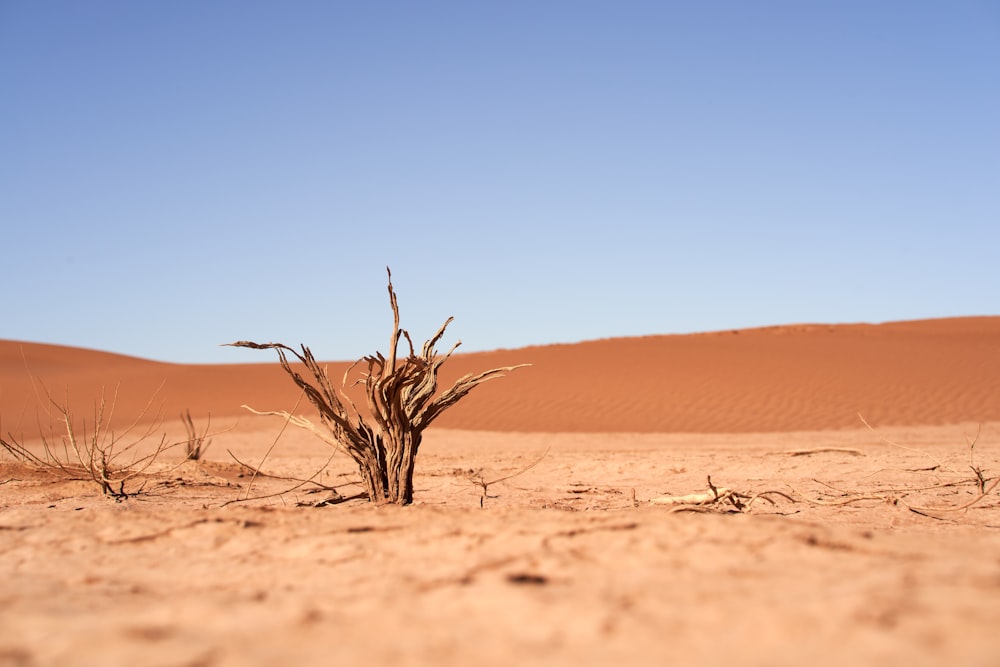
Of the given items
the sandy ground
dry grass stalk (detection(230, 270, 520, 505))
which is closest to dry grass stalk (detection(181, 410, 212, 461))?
dry grass stalk (detection(230, 270, 520, 505))

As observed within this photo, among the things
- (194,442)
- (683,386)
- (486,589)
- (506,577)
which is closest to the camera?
(486,589)

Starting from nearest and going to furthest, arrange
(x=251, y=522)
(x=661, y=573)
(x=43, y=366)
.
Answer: (x=661, y=573), (x=251, y=522), (x=43, y=366)

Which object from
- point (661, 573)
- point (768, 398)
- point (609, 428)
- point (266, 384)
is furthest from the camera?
point (266, 384)

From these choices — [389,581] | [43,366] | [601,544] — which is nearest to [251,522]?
[389,581]

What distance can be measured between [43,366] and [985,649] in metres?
36.8

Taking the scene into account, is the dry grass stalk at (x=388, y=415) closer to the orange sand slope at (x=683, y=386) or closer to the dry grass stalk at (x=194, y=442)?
the dry grass stalk at (x=194, y=442)

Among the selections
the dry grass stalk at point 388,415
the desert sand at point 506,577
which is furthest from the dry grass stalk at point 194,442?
the dry grass stalk at point 388,415

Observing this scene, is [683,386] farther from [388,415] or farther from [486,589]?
[486,589]

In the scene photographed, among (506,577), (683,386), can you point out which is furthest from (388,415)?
(683,386)

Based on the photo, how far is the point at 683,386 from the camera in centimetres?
1822

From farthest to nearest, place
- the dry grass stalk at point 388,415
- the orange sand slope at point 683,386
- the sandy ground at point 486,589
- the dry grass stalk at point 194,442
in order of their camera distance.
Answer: the orange sand slope at point 683,386, the dry grass stalk at point 194,442, the dry grass stalk at point 388,415, the sandy ground at point 486,589

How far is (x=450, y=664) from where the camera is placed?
5.10 feet

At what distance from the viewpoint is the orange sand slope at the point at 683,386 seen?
15.3 m

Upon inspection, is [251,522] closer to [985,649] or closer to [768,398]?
[985,649]
